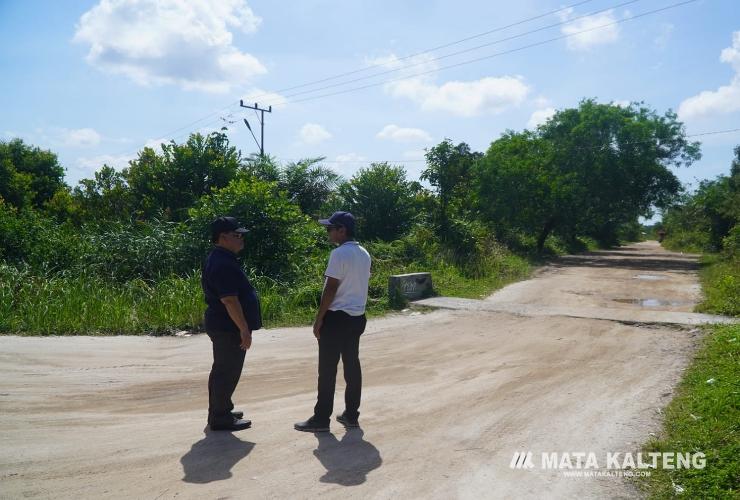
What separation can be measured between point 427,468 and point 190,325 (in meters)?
6.59

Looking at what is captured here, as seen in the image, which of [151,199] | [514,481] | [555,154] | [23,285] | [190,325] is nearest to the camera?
[514,481]

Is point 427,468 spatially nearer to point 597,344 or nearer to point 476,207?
point 597,344

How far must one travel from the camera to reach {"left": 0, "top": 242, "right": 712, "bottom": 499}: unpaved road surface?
3.84m

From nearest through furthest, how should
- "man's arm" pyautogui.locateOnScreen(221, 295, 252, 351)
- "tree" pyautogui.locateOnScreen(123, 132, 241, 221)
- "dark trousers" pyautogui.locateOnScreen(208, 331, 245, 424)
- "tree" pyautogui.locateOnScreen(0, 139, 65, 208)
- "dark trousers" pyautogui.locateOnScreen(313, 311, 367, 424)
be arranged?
"man's arm" pyautogui.locateOnScreen(221, 295, 252, 351) → "dark trousers" pyautogui.locateOnScreen(208, 331, 245, 424) → "dark trousers" pyautogui.locateOnScreen(313, 311, 367, 424) → "tree" pyautogui.locateOnScreen(123, 132, 241, 221) → "tree" pyautogui.locateOnScreen(0, 139, 65, 208)

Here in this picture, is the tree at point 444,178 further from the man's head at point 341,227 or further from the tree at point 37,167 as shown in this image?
the tree at point 37,167

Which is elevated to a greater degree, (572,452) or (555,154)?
(555,154)

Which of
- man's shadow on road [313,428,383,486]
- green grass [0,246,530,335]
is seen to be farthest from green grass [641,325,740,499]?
green grass [0,246,530,335]

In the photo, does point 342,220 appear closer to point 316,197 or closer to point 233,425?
point 233,425

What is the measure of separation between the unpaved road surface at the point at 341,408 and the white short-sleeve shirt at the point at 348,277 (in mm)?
1072

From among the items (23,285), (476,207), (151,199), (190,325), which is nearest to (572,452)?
(190,325)

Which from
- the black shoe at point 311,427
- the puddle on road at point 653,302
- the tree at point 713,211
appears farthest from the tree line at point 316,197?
the black shoe at point 311,427

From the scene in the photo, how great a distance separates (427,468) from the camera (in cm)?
410

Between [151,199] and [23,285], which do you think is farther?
[151,199]

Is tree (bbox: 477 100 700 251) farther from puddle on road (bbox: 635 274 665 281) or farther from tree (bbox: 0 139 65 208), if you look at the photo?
tree (bbox: 0 139 65 208)
